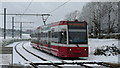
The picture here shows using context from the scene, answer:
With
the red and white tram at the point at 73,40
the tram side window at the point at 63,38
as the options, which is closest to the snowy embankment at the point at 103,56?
the red and white tram at the point at 73,40

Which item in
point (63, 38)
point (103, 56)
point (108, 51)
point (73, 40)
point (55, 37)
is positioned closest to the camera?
point (73, 40)

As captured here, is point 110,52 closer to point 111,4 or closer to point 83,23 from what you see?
point 83,23

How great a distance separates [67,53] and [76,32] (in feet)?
5.71

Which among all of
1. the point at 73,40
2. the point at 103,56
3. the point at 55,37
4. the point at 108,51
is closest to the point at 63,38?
the point at 73,40

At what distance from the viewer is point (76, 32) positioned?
21469 mm

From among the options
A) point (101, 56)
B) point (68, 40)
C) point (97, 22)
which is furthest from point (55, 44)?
point (97, 22)

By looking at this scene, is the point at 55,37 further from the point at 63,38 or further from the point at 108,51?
the point at 108,51

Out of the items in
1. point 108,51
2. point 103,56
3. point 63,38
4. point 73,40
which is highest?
point 63,38

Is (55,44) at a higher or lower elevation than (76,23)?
lower

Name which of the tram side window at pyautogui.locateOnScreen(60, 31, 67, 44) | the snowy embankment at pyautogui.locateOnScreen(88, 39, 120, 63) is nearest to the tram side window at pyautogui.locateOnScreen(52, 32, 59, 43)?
the tram side window at pyautogui.locateOnScreen(60, 31, 67, 44)

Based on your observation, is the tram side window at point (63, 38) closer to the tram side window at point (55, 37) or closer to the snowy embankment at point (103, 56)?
the tram side window at point (55, 37)

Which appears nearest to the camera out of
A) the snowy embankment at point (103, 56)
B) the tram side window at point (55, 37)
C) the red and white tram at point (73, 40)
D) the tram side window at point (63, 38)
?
the red and white tram at point (73, 40)

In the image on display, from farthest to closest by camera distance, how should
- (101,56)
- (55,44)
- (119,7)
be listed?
1. (119,7)
2. (101,56)
3. (55,44)

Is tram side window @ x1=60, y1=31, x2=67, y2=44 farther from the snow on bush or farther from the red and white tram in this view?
the snow on bush
